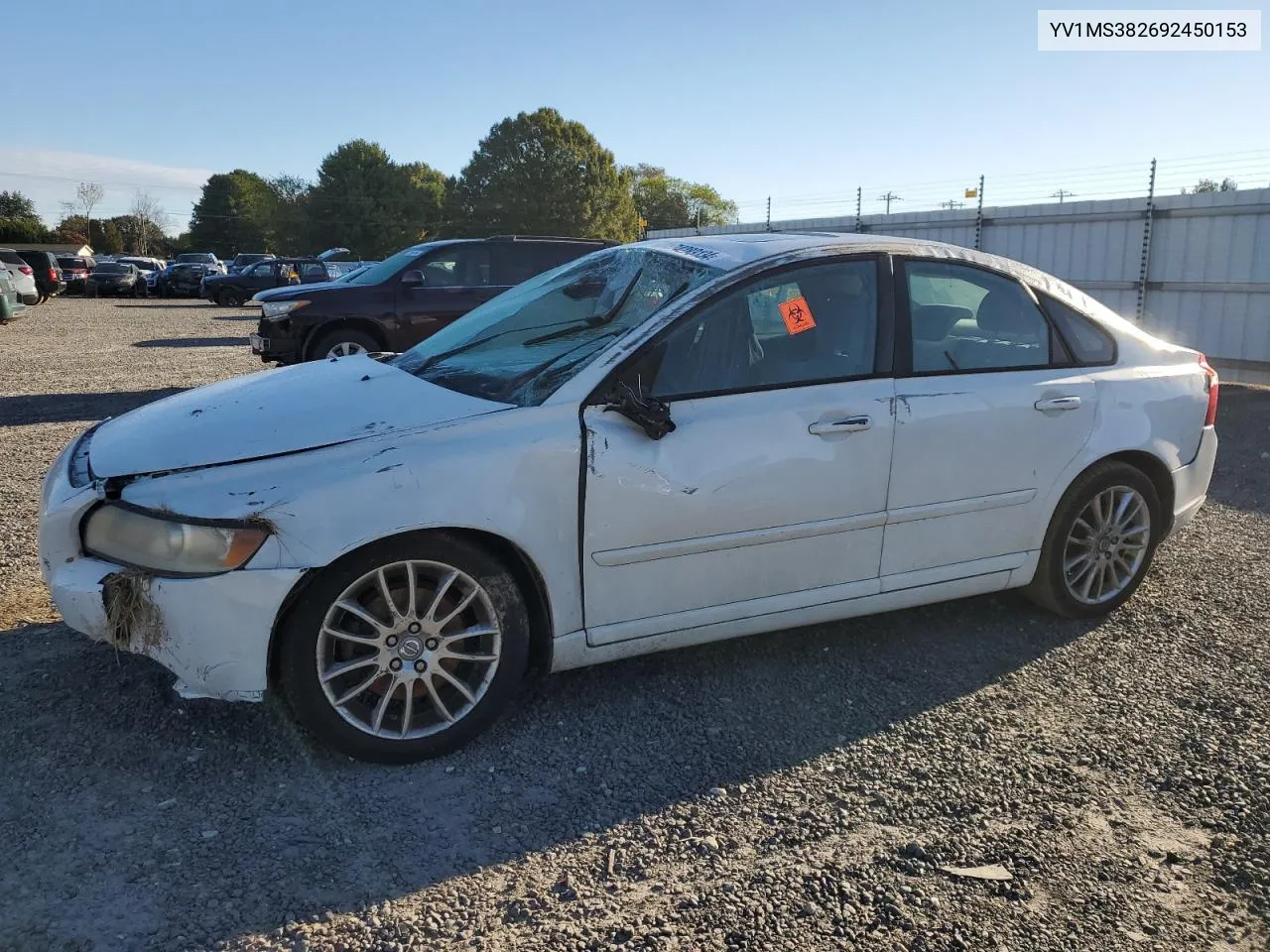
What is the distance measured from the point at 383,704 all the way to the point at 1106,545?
3158 millimetres

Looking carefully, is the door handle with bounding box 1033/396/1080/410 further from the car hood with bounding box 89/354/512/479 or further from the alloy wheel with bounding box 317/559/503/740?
the alloy wheel with bounding box 317/559/503/740

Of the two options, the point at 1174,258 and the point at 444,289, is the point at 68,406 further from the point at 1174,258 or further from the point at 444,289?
the point at 1174,258

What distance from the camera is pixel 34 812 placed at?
9.12 ft

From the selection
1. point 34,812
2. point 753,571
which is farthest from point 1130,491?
point 34,812

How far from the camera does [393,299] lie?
35.5ft

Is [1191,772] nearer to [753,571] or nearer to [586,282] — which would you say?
[753,571]

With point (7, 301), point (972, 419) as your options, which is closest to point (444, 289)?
point (972, 419)

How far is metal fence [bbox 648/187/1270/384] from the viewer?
10445mm

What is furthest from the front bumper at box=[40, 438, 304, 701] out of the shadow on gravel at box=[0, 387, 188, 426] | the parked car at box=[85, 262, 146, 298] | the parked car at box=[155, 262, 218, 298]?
the parked car at box=[85, 262, 146, 298]

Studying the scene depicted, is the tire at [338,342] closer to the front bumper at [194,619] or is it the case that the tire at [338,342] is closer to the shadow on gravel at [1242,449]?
the front bumper at [194,619]

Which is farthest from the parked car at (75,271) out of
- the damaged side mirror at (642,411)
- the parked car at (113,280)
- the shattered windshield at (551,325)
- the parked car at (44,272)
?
the damaged side mirror at (642,411)

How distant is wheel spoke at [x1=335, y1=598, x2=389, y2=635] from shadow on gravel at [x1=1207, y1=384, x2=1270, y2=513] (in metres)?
5.83

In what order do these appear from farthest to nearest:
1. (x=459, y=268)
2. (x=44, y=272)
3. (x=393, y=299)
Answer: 1. (x=44, y=272)
2. (x=459, y=268)
3. (x=393, y=299)

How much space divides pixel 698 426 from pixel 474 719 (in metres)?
1.23
